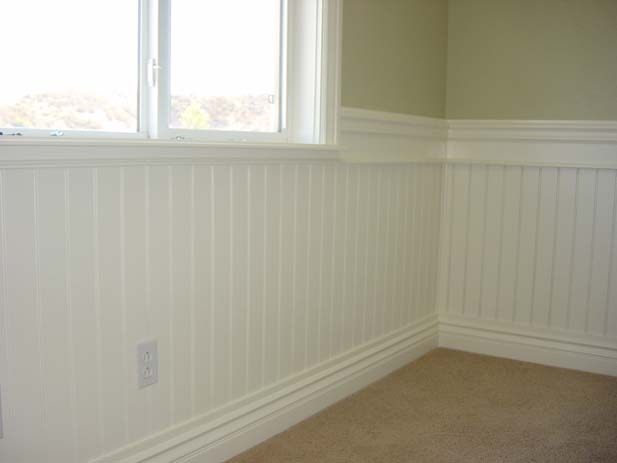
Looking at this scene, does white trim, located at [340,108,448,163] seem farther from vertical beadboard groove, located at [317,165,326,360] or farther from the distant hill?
the distant hill

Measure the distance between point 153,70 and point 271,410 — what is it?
1.08 metres

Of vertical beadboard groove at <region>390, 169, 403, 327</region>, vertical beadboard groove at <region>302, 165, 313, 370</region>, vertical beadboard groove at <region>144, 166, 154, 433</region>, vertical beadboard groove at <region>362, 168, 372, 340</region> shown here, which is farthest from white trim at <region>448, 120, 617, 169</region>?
vertical beadboard groove at <region>144, 166, 154, 433</region>

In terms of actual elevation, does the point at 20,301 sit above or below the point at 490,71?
below

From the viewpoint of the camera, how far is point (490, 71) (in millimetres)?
3070

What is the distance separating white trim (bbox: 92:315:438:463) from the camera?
1814 mm

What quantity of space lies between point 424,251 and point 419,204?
22cm

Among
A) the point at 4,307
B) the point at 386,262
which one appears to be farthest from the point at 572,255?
the point at 4,307

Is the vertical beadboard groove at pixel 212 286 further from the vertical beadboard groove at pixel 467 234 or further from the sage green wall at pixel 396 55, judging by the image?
the vertical beadboard groove at pixel 467 234

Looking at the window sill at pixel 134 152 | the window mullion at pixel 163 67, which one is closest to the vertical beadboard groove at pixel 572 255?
the window sill at pixel 134 152

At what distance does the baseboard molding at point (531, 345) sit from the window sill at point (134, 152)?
4.59 feet

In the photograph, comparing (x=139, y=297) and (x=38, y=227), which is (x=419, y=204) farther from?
(x=38, y=227)

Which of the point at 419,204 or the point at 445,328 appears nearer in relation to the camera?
the point at 419,204

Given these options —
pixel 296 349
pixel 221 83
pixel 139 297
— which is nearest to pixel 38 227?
pixel 139 297

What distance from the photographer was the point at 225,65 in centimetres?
204
